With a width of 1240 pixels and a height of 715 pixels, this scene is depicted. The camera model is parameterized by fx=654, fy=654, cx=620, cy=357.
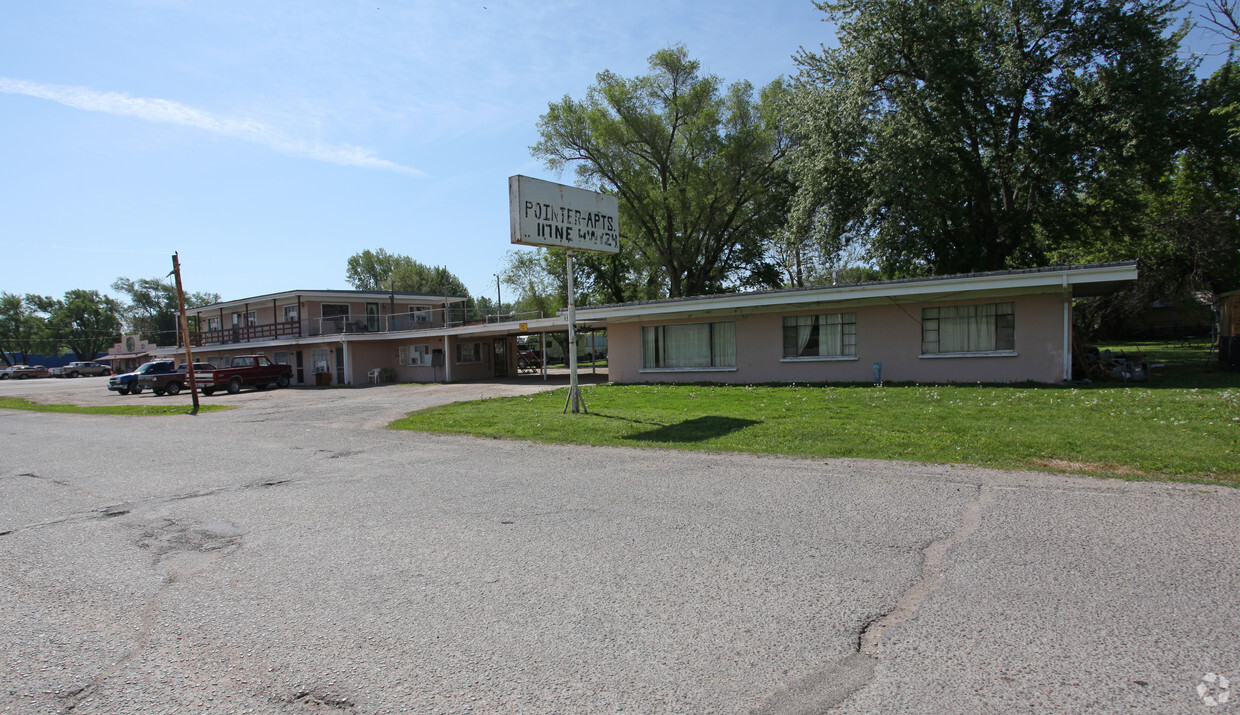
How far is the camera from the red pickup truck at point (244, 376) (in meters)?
31.3

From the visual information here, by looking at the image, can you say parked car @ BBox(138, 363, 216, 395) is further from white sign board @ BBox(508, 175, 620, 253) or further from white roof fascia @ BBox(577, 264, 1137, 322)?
white sign board @ BBox(508, 175, 620, 253)

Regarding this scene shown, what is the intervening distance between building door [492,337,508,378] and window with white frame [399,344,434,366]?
3.98m

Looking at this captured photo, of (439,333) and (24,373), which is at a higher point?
(439,333)

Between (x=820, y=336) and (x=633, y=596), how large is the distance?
57.6 feet

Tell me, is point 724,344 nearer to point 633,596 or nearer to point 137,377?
point 633,596

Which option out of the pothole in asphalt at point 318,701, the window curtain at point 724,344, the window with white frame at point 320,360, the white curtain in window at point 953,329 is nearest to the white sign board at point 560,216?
the window curtain at point 724,344

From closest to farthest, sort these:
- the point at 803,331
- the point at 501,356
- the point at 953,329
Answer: the point at 953,329 < the point at 803,331 < the point at 501,356

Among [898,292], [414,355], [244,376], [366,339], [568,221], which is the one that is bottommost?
[244,376]

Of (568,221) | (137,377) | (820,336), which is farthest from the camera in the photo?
(137,377)

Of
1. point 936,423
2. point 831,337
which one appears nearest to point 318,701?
point 936,423

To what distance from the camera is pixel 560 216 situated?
1533 cm

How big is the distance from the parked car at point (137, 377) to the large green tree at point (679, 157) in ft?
75.3

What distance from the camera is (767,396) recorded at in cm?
1706

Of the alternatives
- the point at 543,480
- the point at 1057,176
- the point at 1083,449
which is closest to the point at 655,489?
the point at 543,480
